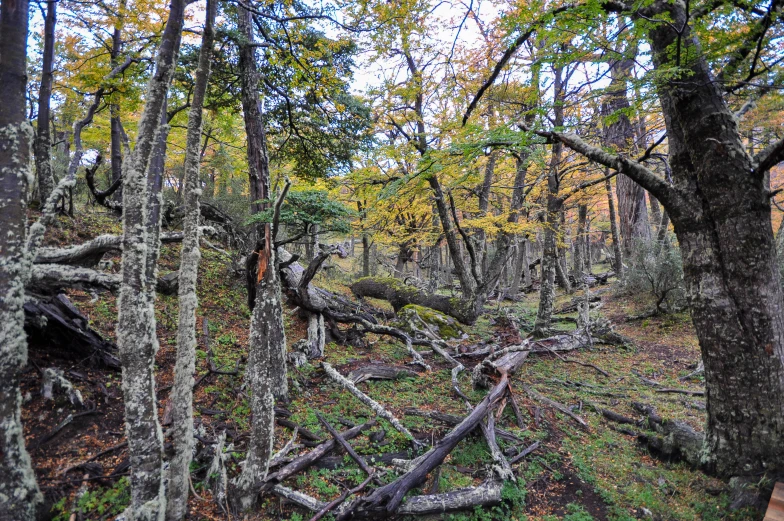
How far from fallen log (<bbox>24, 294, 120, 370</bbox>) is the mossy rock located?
6809 millimetres

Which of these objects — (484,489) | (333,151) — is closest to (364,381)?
(484,489)

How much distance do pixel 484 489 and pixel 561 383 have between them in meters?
4.16

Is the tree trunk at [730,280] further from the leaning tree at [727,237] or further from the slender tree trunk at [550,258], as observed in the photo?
the slender tree trunk at [550,258]

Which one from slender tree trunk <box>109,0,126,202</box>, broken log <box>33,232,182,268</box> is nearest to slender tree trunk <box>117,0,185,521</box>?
broken log <box>33,232,182,268</box>

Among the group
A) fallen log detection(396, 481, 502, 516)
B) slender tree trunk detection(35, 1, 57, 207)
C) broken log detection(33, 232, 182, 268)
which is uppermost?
slender tree trunk detection(35, 1, 57, 207)

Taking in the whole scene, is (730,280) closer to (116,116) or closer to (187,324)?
(187,324)

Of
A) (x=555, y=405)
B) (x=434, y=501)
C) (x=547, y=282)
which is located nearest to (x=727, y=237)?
(x=555, y=405)

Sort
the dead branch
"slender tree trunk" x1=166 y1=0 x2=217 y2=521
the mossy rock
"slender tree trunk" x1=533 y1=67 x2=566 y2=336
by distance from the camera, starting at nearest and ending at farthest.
→ "slender tree trunk" x1=166 y1=0 x2=217 y2=521 → the dead branch → "slender tree trunk" x1=533 y1=67 x2=566 y2=336 → the mossy rock

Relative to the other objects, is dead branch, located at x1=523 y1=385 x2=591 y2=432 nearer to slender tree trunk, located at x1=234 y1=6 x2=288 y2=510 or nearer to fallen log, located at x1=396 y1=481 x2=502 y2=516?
fallen log, located at x1=396 y1=481 x2=502 y2=516

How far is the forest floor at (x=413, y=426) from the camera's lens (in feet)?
11.6

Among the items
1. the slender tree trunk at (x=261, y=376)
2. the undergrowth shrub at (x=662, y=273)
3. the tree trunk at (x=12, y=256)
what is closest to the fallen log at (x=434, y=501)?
the slender tree trunk at (x=261, y=376)

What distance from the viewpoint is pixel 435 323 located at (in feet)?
34.4

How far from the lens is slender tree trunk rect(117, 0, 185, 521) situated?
8.73 feet

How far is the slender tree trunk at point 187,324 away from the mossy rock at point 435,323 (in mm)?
7049
